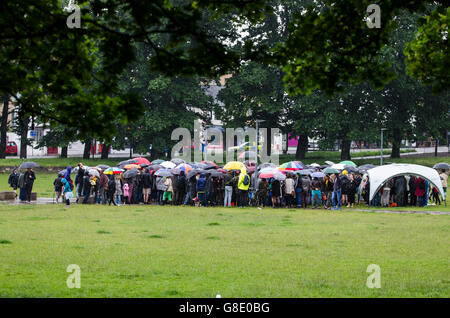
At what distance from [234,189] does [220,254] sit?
18.7 m

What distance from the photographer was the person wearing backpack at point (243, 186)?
3332 centimetres

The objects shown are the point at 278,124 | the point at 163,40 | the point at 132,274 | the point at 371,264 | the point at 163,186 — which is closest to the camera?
the point at 132,274

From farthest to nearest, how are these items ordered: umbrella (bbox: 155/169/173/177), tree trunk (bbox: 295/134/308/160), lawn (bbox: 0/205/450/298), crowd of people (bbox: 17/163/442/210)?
1. tree trunk (bbox: 295/134/308/160)
2. umbrella (bbox: 155/169/173/177)
3. crowd of people (bbox: 17/163/442/210)
4. lawn (bbox: 0/205/450/298)

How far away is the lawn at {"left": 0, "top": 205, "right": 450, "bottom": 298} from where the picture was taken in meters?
11.5

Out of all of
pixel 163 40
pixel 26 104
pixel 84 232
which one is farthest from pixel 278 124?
pixel 26 104

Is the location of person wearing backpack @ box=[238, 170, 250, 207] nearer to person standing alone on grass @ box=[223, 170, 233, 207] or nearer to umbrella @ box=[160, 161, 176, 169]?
person standing alone on grass @ box=[223, 170, 233, 207]

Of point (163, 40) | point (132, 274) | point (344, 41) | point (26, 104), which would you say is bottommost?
point (132, 274)

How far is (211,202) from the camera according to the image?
35375 mm

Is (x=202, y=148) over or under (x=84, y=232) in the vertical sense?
over

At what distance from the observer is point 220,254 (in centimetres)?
1623

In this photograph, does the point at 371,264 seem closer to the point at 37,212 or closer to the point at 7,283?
the point at 7,283

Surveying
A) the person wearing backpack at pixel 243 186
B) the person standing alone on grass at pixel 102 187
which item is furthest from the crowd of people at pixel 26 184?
the person wearing backpack at pixel 243 186

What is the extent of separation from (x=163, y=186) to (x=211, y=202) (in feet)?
8.52

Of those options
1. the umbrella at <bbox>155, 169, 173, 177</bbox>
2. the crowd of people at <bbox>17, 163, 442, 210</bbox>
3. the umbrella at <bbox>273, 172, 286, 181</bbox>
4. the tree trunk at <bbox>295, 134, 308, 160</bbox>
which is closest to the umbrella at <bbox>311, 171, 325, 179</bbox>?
the crowd of people at <bbox>17, 163, 442, 210</bbox>
